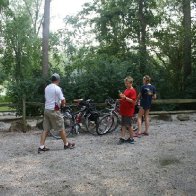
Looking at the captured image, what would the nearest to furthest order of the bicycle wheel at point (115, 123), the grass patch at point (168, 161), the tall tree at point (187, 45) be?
the grass patch at point (168, 161)
the bicycle wheel at point (115, 123)
the tall tree at point (187, 45)

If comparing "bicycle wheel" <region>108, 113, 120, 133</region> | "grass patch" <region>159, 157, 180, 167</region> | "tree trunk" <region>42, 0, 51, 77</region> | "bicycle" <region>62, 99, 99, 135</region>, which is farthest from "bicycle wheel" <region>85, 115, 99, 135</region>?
"tree trunk" <region>42, 0, 51, 77</region>

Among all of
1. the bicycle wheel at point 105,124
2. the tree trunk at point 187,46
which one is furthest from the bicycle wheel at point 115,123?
the tree trunk at point 187,46

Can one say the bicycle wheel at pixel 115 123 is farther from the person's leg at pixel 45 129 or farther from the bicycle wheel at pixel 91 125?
the person's leg at pixel 45 129

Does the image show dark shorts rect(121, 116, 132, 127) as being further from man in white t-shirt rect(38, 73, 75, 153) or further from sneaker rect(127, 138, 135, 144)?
man in white t-shirt rect(38, 73, 75, 153)

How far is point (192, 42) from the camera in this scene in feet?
72.3

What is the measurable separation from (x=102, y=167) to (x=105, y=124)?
14.8 ft

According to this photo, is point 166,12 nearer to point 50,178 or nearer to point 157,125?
point 157,125

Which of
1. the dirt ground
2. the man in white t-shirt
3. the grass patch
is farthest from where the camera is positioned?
the man in white t-shirt

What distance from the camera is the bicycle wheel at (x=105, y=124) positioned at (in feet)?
40.5

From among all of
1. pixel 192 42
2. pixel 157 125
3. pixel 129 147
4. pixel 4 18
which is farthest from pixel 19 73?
pixel 129 147

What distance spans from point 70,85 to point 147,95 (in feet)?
22.2

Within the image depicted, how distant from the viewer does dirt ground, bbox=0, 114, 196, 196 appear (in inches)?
259

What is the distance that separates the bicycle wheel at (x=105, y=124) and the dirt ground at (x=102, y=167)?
59 cm

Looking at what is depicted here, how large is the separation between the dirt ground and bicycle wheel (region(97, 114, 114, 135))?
1.93ft
